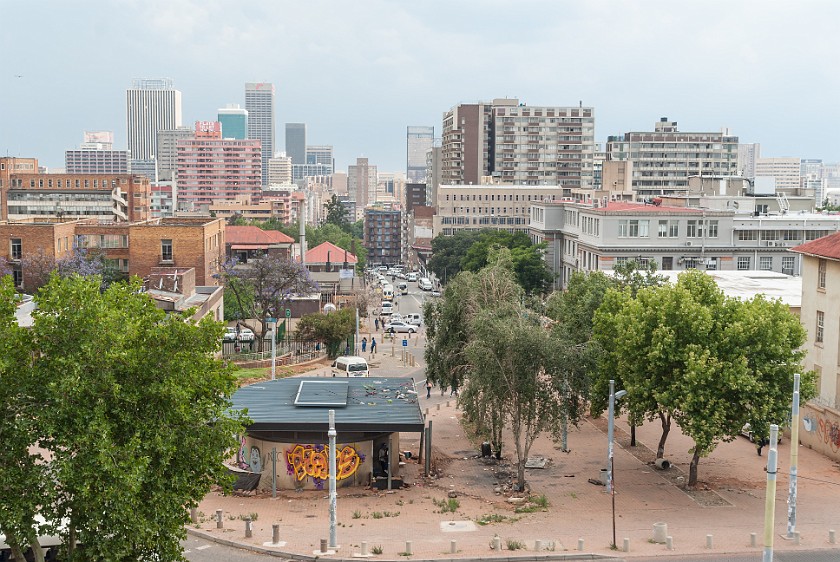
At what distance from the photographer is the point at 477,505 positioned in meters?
41.1

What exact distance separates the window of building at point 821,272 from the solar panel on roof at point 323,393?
2391 cm

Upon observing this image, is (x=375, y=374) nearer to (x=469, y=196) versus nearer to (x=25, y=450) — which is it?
(x=25, y=450)

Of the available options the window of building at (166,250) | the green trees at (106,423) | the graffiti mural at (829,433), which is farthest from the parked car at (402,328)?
the green trees at (106,423)

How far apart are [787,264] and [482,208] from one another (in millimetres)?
88649

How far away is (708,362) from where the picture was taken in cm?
4088

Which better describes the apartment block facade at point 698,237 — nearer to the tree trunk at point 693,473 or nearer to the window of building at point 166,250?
the window of building at point 166,250

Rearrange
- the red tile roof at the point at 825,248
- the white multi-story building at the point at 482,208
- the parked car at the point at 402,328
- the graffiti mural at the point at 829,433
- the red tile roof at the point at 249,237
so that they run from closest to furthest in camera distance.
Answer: the graffiti mural at the point at 829,433
the red tile roof at the point at 825,248
the parked car at the point at 402,328
the red tile roof at the point at 249,237
the white multi-story building at the point at 482,208

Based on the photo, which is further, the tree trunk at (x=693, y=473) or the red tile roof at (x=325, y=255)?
the red tile roof at (x=325, y=255)

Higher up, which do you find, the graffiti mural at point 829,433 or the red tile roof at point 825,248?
the red tile roof at point 825,248

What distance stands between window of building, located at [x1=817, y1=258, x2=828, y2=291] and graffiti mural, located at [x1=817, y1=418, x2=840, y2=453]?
6668 millimetres

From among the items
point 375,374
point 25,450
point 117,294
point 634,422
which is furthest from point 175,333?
point 375,374

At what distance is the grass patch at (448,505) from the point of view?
40.2 metres

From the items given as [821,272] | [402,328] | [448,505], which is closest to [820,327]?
[821,272]

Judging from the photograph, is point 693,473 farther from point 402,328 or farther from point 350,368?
point 402,328
